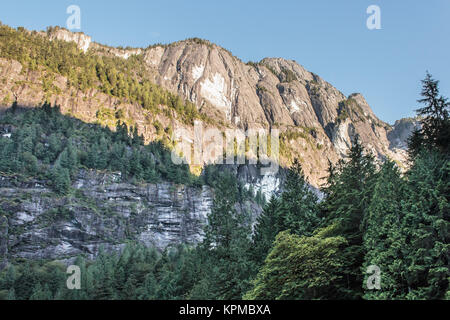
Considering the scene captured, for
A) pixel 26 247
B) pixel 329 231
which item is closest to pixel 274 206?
pixel 329 231

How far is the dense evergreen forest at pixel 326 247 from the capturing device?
20141 millimetres

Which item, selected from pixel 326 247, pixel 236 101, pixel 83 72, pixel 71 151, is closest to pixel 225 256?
pixel 326 247

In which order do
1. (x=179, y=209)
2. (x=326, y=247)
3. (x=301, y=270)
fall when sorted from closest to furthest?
1. (x=326, y=247)
2. (x=301, y=270)
3. (x=179, y=209)

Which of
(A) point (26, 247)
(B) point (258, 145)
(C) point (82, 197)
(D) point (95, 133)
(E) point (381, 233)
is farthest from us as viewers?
(B) point (258, 145)

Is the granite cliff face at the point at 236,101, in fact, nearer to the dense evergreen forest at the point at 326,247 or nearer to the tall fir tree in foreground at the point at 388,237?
the dense evergreen forest at the point at 326,247

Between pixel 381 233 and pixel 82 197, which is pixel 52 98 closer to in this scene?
pixel 82 197

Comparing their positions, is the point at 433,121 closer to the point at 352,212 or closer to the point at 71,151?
the point at 352,212

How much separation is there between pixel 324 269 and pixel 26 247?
55.8m

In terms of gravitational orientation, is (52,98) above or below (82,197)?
above

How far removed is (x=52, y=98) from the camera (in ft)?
323

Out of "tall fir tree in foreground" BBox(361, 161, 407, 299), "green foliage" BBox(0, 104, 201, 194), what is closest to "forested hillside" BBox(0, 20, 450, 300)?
"tall fir tree in foreground" BBox(361, 161, 407, 299)

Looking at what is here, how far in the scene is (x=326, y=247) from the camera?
2358 cm

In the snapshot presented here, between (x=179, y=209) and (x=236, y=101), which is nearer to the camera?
Answer: (x=179, y=209)

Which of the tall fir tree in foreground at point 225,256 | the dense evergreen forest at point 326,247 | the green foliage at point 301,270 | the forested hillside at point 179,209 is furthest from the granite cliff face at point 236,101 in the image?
the green foliage at point 301,270
